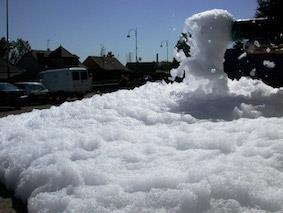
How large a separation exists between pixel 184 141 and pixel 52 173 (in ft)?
6.85

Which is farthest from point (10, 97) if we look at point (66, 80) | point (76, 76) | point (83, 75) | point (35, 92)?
Result: point (83, 75)

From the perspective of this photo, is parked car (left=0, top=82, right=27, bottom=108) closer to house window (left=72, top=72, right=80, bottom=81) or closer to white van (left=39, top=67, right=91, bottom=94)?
white van (left=39, top=67, right=91, bottom=94)

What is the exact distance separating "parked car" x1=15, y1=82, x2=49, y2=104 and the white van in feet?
9.32

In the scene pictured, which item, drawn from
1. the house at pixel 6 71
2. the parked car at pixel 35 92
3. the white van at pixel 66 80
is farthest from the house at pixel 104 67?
the parked car at pixel 35 92

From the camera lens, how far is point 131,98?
10.5 metres

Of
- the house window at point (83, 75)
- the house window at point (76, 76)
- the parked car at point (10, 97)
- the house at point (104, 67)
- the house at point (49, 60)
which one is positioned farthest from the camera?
the house at point (104, 67)

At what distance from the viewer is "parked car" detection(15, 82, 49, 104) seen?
29703 millimetres

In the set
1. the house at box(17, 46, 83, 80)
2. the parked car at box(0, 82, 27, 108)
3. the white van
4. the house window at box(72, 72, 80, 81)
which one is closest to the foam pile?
the parked car at box(0, 82, 27, 108)

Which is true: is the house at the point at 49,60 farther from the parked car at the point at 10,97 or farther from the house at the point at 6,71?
the parked car at the point at 10,97

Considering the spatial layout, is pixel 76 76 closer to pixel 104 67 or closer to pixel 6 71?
pixel 6 71

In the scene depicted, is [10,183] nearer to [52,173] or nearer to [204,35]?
Answer: [52,173]

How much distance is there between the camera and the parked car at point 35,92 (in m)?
29.7

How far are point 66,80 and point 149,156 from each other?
28.1 metres

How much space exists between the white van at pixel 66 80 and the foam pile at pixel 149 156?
2375cm
